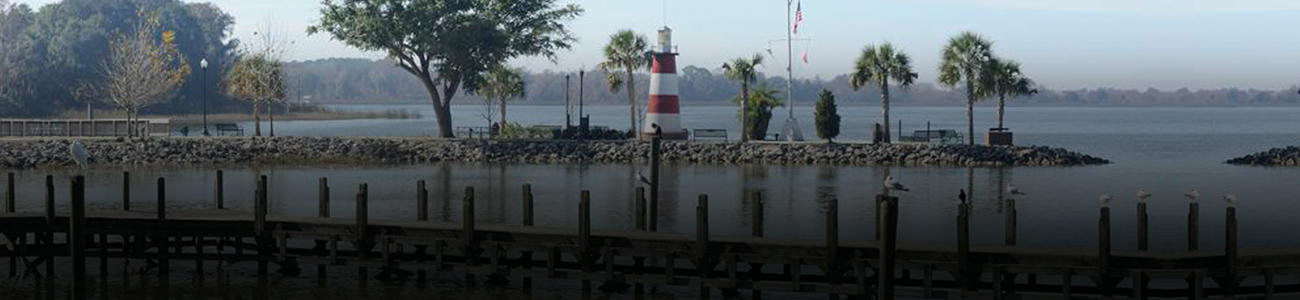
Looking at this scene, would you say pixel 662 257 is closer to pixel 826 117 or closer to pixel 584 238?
pixel 584 238

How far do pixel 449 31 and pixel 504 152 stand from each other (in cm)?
793

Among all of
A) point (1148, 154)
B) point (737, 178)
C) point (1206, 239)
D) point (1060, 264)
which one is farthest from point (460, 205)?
point (1148, 154)

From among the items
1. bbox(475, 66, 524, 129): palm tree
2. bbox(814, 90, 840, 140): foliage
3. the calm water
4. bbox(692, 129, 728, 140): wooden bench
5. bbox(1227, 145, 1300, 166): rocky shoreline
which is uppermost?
bbox(475, 66, 524, 129): palm tree

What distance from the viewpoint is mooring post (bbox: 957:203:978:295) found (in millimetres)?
26188

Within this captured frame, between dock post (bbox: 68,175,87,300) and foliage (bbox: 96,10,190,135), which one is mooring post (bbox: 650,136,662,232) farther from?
foliage (bbox: 96,10,190,135)

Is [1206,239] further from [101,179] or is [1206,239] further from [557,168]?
[101,179]

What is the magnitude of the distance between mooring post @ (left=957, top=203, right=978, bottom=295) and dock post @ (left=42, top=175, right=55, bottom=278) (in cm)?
1677

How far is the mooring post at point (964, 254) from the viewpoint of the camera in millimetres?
→ 26188

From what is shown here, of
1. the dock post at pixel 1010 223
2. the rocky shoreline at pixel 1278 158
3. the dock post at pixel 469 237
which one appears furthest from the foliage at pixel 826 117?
the dock post at pixel 469 237

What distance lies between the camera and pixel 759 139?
258 feet

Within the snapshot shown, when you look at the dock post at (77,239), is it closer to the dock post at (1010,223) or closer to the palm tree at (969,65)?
the dock post at (1010,223)

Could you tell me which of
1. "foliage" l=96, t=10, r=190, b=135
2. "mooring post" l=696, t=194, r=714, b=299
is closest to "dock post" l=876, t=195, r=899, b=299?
"mooring post" l=696, t=194, r=714, b=299

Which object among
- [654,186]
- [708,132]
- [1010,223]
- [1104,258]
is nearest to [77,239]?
[654,186]

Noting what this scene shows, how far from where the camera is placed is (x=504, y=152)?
243 ft
